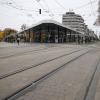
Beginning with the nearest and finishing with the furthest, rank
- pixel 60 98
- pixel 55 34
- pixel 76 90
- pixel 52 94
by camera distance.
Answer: pixel 60 98
pixel 52 94
pixel 76 90
pixel 55 34

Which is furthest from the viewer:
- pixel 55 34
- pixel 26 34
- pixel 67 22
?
pixel 67 22

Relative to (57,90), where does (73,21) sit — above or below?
above

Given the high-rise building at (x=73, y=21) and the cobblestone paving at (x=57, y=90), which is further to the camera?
the high-rise building at (x=73, y=21)

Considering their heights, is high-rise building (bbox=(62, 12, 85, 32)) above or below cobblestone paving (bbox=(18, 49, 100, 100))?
above

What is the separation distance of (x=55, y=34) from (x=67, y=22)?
61921mm

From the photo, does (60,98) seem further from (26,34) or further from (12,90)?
(26,34)

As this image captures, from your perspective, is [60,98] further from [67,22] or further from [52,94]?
[67,22]

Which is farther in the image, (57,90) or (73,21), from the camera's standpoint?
(73,21)

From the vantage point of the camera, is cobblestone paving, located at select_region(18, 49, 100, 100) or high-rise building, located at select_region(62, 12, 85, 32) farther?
high-rise building, located at select_region(62, 12, 85, 32)

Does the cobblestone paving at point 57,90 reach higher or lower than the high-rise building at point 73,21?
lower

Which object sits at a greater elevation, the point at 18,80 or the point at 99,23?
the point at 99,23

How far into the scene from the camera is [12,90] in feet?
25.1

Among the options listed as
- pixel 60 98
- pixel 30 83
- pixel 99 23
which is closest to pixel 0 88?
pixel 30 83

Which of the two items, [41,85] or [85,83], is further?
[85,83]
